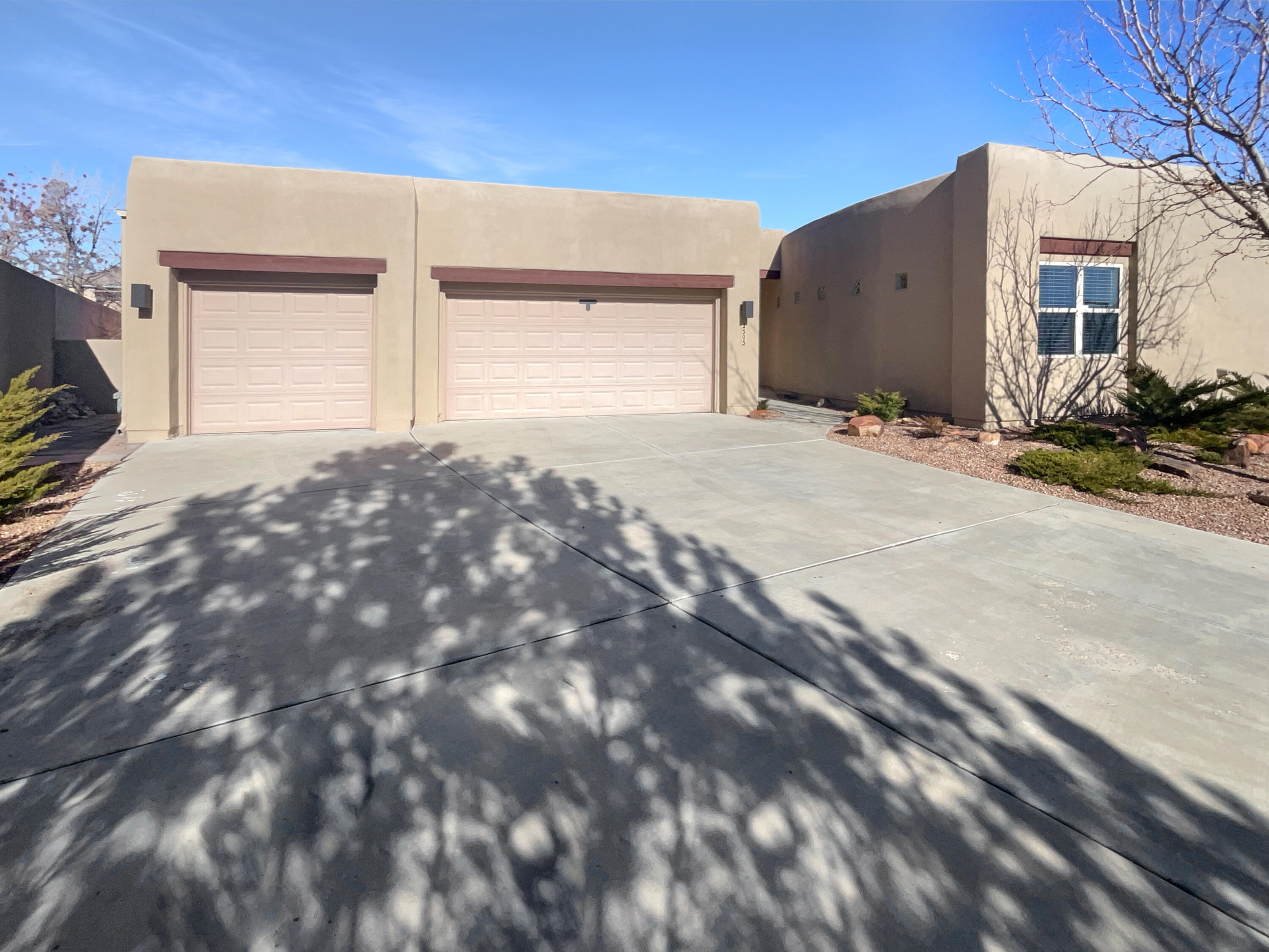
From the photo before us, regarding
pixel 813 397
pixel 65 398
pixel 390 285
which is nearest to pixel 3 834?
pixel 390 285

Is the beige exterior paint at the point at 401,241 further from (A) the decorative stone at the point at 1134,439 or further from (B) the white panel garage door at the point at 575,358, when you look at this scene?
(A) the decorative stone at the point at 1134,439

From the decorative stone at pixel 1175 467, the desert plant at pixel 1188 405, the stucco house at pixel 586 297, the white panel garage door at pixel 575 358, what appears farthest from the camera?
the white panel garage door at pixel 575 358

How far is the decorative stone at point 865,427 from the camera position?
33.8ft

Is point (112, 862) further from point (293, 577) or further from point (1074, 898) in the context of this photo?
point (1074, 898)

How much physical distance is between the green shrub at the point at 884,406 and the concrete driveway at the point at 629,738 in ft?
19.0

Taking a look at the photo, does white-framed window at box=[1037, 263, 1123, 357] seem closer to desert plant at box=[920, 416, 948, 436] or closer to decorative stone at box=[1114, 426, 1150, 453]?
desert plant at box=[920, 416, 948, 436]

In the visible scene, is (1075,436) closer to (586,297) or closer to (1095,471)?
(1095,471)

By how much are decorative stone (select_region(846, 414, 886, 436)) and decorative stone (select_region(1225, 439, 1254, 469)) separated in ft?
12.7

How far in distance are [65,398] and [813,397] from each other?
14.2 m

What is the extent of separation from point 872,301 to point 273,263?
10084 mm

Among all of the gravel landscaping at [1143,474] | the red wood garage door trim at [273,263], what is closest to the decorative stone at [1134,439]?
the gravel landscaping at [1143,474]

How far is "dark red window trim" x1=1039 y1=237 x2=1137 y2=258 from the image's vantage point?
11.1m

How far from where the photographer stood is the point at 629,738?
303cm

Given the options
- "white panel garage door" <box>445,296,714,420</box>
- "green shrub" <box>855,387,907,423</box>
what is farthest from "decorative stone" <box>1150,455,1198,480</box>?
"white panel garage door" <box>445,296,714,420</box>
